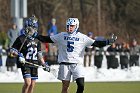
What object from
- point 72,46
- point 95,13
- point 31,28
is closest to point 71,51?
point 72,46

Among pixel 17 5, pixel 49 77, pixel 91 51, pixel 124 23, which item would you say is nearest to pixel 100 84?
pixel 49 77

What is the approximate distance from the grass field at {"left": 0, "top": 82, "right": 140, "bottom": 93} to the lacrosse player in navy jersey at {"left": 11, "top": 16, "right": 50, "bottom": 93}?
125 inches

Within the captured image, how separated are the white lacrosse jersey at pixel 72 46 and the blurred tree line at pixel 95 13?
3776 cm

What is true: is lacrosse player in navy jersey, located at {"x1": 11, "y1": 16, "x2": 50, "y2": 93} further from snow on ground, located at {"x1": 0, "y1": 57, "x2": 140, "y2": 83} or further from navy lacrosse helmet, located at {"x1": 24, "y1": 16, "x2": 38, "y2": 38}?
snow on ground, located at {"x1": 0, "y1": 57, "x2": 140, "y2": 83}

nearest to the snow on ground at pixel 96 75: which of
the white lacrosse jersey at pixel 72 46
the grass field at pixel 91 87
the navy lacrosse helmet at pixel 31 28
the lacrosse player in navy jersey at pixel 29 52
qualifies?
the grass field at pixel 91 87

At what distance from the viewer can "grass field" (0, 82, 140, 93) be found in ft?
61.8

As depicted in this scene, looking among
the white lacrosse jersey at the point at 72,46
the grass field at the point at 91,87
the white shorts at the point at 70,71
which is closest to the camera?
the white shorts at the point at 70,71

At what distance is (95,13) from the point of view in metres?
54.9

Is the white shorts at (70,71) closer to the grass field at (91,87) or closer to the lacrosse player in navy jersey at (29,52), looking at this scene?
the lacrosse player in navy jersey at (29,52)

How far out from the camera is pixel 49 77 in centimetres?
2359

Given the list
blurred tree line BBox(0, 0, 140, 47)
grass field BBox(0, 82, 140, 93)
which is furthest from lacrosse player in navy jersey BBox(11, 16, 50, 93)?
blurred tree line BBox(0, 0, 140, 47)

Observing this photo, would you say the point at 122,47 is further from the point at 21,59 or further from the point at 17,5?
the point at 21,59

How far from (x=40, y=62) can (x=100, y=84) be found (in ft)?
19.6

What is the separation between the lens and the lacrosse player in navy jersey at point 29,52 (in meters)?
15.4
